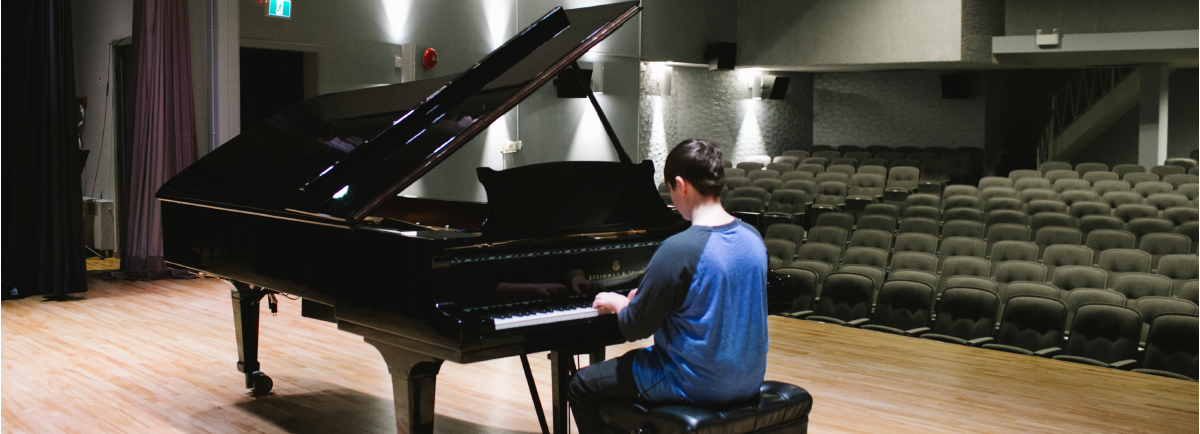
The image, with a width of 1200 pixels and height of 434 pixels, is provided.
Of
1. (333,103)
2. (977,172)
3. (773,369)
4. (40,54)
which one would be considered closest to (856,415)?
(773,369)

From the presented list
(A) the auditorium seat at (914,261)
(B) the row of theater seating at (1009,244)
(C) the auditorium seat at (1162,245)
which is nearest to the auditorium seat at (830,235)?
(B) the row of theater seating at (1009,244)

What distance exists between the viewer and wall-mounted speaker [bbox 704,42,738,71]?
13.2 metres

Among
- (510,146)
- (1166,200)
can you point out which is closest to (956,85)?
(1166,200)

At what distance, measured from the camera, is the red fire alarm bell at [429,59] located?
965cm

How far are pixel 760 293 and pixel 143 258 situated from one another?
611cm

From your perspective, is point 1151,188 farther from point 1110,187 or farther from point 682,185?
point 682,185

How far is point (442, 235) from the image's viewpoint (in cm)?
252

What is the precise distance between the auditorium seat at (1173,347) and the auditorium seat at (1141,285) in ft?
2.26

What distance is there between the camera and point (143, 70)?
23.1 ft

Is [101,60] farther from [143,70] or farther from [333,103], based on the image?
[333,103]

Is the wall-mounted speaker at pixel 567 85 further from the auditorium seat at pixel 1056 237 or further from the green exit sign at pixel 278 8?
the auditorium seat at pixel 1056 237

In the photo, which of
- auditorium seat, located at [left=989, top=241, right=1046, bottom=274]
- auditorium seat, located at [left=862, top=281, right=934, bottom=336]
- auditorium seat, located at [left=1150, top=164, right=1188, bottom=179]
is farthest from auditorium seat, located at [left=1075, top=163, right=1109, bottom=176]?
auditorium seat, located at [left=862, top=281, right=934, bottom=336]

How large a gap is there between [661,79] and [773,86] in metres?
2.67

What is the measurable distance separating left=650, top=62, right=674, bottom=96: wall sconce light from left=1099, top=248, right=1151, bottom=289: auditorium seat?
24.1 feet
